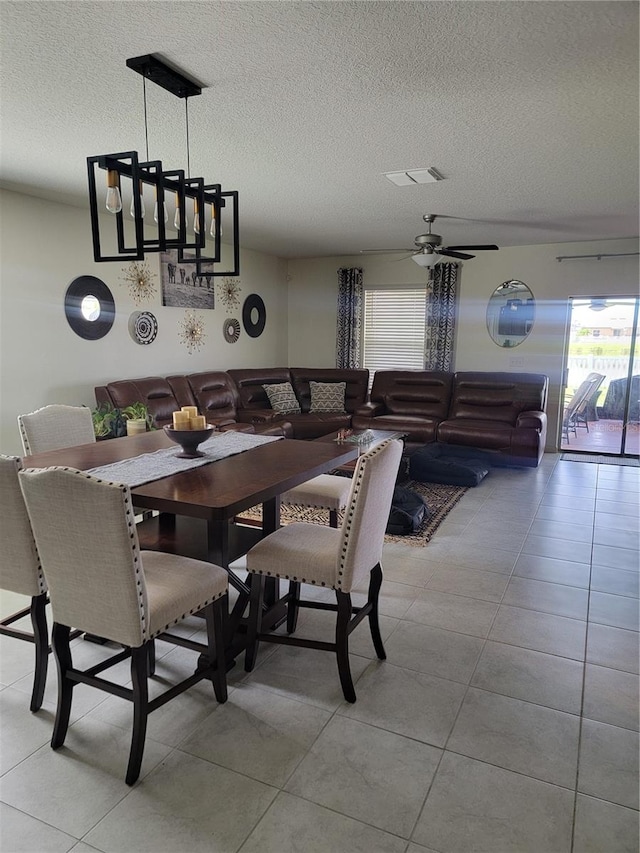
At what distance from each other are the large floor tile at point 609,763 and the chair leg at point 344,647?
0.84 meters

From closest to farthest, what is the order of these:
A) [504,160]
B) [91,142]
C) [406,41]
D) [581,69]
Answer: [406,41] → [581,69] → [91,142] → [504,160]

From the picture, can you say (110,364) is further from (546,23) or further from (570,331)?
(570,331)

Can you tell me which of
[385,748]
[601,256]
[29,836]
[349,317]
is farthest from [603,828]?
[349,317]

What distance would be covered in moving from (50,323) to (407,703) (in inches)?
169

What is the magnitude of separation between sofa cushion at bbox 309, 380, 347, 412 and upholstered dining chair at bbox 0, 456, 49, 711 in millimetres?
5446

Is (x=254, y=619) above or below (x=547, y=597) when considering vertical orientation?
above

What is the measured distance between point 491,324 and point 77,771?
687 centimetres

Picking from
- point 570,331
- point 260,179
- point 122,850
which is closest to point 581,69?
point 260,179

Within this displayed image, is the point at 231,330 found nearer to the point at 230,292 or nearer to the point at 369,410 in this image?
the point at 230,292

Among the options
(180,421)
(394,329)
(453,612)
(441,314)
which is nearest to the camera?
(180,421)

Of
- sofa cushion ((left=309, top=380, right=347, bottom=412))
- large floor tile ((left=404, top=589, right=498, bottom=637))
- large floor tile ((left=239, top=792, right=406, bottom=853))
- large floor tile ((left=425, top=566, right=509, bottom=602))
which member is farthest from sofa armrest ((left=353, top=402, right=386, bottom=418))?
large floor tile ((left=239, top=792, right=406, bottom=853))

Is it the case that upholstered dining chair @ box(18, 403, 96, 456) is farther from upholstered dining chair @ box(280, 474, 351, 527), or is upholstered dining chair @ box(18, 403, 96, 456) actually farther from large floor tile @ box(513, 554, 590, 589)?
large floor tile @ box(513, 554, 590, 589)

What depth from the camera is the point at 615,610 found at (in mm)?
3025

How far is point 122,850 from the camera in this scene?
1.59 metres
